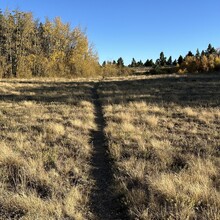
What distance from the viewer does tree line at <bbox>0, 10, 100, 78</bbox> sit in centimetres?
4022

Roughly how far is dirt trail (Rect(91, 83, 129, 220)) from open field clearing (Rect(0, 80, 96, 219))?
0.15 metres

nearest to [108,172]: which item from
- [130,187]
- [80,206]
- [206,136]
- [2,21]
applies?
[130,187]

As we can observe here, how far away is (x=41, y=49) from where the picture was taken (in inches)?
1773

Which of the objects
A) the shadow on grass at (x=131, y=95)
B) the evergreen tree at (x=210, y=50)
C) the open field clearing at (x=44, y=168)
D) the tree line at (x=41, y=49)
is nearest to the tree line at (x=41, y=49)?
the tree line at (x=41, y=49)

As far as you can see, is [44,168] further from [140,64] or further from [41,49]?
[140,64]

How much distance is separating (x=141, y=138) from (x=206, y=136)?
204cm

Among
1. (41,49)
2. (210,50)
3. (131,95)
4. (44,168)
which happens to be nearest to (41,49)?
(41,49)

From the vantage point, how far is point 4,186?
4.79 metres

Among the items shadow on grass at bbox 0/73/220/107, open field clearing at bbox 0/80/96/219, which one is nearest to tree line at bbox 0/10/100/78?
shadow on grass at bbox 0/73/220/107

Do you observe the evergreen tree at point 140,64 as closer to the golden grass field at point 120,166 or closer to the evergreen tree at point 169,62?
the evergreen tree at point 169,62

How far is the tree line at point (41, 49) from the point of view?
40.2 m

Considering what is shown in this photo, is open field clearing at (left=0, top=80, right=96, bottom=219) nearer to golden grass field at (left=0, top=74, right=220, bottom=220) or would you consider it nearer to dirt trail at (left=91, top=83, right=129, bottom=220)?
golden grass field at (left=0, top=74, right=220, bottom=220)

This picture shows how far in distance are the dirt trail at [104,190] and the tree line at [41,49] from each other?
118 ft

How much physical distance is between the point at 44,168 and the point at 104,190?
155 centimetres
